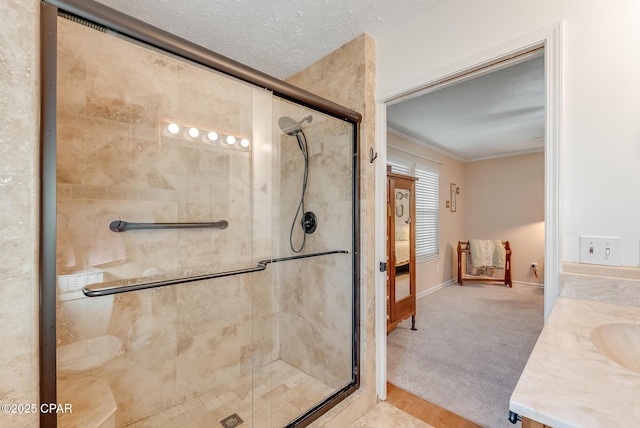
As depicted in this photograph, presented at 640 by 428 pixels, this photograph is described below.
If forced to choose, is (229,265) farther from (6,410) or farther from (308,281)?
(6,410)

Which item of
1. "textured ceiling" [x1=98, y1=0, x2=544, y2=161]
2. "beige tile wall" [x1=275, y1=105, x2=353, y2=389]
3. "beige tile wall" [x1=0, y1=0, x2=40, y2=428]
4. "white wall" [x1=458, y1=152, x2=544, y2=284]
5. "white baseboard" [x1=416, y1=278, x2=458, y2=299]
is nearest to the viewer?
"beige tile wall" [x1=0, y1=0, x2=40, y2=428]

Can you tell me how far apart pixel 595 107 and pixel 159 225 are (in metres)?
2.29

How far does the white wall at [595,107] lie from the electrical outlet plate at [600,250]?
0.06 feet

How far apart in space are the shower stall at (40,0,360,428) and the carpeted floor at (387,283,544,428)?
0.72 m

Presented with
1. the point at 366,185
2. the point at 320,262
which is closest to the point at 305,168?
the point at 366,185

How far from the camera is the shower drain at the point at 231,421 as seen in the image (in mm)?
1633

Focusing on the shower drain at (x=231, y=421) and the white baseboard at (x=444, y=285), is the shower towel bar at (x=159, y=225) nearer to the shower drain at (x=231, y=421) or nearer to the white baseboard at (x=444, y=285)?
the shower drain at (x=231, y=421)

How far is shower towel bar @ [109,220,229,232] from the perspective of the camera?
63.2 inches

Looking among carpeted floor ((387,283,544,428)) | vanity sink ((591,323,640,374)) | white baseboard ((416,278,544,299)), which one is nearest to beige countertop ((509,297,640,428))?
vanity sink ((591,323,640,374))

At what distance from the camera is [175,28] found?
1772 mm

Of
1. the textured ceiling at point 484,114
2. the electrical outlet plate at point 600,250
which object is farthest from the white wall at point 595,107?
the textured ceiling at point 484,114

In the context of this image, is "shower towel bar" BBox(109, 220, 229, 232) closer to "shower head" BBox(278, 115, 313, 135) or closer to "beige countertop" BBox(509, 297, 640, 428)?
"shower head" BBox(278, 115, 313, 135)

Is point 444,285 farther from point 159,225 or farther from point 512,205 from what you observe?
point 159,225


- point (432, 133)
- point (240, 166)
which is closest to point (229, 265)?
point (240, 166)
